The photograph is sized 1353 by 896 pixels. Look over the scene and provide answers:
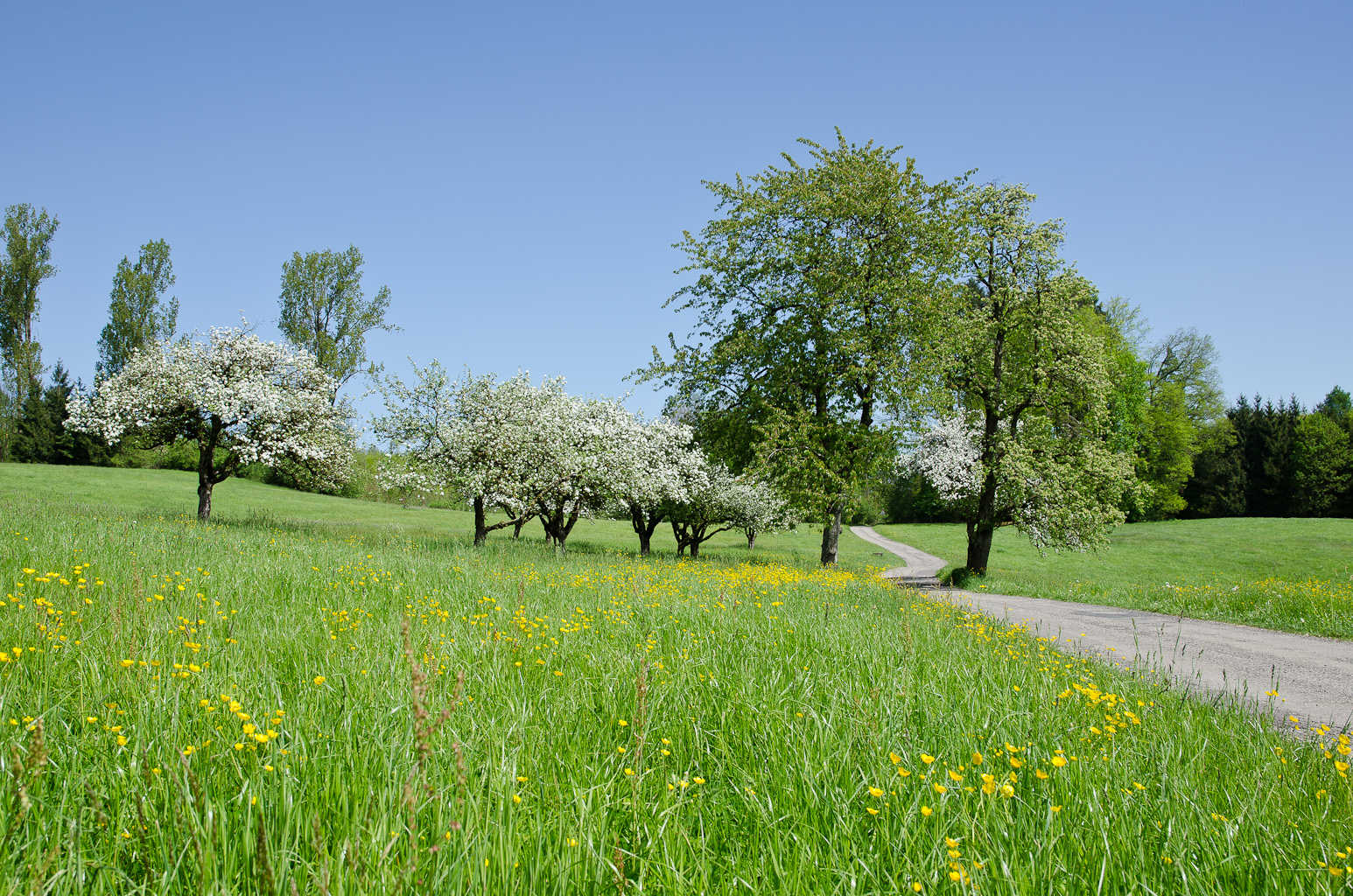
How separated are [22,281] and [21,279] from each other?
0.43ft

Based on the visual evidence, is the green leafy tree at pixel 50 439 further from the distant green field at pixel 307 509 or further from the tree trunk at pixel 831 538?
the tree trunk at pixel 831 538

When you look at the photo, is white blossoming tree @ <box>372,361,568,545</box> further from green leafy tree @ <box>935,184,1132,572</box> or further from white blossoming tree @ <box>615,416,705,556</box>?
green leafy tree @ <box>935,184,1132,572</box>

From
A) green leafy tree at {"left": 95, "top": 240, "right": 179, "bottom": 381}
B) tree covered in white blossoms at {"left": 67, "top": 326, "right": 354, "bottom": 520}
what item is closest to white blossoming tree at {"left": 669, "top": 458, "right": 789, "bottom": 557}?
tree covered in white blossoms at {"left": 67, "top": 326, "right": 354, "bottom": 520}

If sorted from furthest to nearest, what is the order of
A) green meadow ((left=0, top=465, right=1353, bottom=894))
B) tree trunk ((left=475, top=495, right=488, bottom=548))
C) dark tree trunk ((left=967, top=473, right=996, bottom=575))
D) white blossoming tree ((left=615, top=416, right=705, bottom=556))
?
white blossoming tree ((left=615, top=416, right=705, bottom=556)) → dark tree trunk ((left=967, top=473, right=996, bottom=575)) → tree trunk ((left=475, top=495, right=488, bottom=548)) → green meadow ((left=0, top=465, right=1353, bottom=894))

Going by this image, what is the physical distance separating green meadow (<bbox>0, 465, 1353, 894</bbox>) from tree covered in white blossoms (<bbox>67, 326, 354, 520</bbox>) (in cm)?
1537

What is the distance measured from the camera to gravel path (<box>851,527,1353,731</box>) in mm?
6301

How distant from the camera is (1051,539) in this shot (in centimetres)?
2094

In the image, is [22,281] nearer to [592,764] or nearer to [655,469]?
[655,469]

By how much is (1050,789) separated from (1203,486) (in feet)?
235

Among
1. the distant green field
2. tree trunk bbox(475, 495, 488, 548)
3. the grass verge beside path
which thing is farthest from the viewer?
the distant green field

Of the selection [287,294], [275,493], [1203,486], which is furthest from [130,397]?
[1203,486]

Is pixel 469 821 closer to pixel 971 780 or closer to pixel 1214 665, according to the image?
pixel 971 780

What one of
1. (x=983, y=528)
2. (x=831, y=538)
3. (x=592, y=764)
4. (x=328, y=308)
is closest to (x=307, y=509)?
(x=328, y=308)

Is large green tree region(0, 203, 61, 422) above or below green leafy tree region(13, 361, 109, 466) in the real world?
above
